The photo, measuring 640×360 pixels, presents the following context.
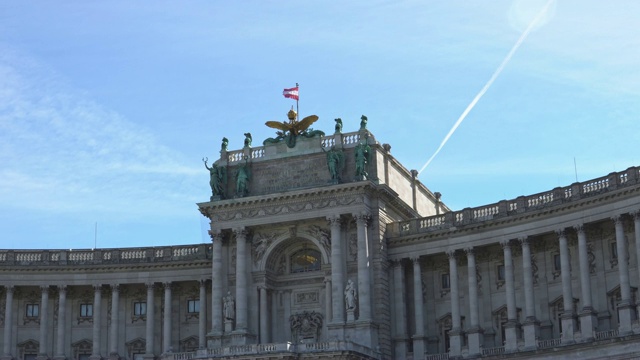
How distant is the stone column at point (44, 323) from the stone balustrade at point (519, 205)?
94.8 ft

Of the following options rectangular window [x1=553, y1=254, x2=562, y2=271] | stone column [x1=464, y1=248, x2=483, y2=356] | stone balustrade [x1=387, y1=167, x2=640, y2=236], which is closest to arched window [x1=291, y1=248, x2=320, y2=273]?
stone balustrade [x1=387, y1=167, x2=640, y2=236]

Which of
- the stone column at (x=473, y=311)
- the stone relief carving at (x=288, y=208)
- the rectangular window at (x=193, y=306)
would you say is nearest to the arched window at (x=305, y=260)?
the stone relief carving at (x=288, y=208)

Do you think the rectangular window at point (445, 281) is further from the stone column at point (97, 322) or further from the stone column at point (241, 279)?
the stone column at point (97, 322)

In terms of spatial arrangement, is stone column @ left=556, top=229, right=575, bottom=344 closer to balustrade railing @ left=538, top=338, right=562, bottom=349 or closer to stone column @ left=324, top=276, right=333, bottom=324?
balustrade railing @ left=538, top=338, right=562, bottom=349

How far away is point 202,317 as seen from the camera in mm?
96500

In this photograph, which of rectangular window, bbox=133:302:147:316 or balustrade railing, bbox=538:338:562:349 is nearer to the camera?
balustrade railing, bbox=538:338:562:349

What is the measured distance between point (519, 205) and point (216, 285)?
2378 centimetres

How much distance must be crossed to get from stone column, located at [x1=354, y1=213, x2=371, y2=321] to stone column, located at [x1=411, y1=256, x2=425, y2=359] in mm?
3994

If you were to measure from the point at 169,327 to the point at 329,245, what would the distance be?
1573 cm

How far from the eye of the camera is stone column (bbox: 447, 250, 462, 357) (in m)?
87.4

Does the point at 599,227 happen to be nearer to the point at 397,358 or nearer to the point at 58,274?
the point at 397,358

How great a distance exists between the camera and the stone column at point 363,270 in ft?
290

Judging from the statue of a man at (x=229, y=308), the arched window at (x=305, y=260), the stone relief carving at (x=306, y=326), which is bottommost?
the stone relief carving at (x=306, y=326)

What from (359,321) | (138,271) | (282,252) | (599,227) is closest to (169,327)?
(138,271)
